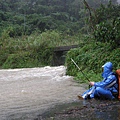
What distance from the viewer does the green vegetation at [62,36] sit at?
13.1 m

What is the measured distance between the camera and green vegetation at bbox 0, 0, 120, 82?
42.9 feet

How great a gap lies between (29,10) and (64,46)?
32135 millimetres

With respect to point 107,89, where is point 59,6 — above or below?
above

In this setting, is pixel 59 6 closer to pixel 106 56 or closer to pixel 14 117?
pixel 106 56

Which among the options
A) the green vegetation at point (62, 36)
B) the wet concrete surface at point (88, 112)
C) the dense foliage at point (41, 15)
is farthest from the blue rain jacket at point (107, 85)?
the dense foliage at point (41, 15)

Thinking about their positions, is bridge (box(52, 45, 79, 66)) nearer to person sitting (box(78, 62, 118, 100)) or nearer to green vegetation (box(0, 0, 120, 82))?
green vegetation (box(0, 0, 120, 82))

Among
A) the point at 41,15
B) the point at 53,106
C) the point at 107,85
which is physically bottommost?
the point at 53,106

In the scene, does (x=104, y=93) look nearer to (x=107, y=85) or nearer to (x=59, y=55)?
(x=107, y=85)

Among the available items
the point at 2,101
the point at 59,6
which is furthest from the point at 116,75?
the point at 59,6

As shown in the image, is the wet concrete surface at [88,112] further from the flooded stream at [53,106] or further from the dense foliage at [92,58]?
the dense foliage at [92,58]

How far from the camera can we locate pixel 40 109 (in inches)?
280

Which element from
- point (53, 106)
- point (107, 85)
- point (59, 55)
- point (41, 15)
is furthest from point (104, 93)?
point (41, 15)

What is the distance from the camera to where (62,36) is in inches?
1181

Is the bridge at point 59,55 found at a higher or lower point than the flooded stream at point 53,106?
lower
